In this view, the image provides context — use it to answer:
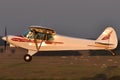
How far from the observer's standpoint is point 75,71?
3266 centimetres

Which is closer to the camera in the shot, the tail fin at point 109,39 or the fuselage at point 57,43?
the fuselage at point 57,43

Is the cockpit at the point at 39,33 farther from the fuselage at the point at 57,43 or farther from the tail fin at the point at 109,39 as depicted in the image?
the tail fin at the point at 109,39

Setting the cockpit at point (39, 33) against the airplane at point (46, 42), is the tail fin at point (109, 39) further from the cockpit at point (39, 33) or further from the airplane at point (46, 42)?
the cockpit at point (39, 33)

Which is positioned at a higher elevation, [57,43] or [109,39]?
[109,39]

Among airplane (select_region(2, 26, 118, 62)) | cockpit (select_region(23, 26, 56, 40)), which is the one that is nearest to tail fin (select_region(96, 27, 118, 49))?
airplane (select_region(2, 26, 118, 62))

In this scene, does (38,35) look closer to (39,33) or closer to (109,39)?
(39,33)

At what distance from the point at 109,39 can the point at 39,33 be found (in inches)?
240

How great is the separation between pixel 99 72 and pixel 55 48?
7.95m

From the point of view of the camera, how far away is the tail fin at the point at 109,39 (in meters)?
39.5

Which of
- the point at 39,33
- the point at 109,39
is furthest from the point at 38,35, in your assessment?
the point at 109,39

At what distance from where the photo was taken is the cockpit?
3844cm

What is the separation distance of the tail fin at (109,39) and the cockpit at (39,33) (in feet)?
13.2

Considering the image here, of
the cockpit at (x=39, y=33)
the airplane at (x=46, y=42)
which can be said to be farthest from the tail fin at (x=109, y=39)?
the cockpit at (x=39, y=33)

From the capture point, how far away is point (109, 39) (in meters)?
40.1
